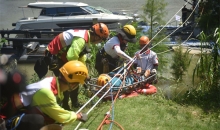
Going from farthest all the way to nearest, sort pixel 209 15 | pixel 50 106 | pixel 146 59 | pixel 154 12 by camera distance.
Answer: pixel 154 12
pixel 209 15
pixel 146 59
pixel 50 106

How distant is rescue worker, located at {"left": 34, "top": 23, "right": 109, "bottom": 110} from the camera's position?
5496 millimetres

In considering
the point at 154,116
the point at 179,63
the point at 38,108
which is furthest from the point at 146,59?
the point at 38,108

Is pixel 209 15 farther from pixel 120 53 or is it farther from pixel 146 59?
pixel 120 53

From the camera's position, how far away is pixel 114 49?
22.7 feet

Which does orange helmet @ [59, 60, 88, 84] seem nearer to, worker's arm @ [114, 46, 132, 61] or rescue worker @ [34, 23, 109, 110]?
rescue worker @ [34, 23, 109, 110]

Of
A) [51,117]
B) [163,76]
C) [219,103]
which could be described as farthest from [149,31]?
[51,117]

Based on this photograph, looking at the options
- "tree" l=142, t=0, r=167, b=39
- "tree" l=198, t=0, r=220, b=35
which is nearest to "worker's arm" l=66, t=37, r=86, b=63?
"tree" l=198, t=0, r=220, b=35

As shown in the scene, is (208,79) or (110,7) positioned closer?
(208,79)

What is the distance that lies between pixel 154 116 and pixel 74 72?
6.52ft

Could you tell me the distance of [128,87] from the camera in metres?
6.63

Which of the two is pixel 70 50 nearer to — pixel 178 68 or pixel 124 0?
pixel 178 68

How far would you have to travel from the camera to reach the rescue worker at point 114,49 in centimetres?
688

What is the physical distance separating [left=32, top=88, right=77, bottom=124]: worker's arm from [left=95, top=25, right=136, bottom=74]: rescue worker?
3.16 m

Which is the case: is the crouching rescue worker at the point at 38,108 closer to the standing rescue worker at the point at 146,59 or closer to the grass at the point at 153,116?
the grass at the point at 153,116
